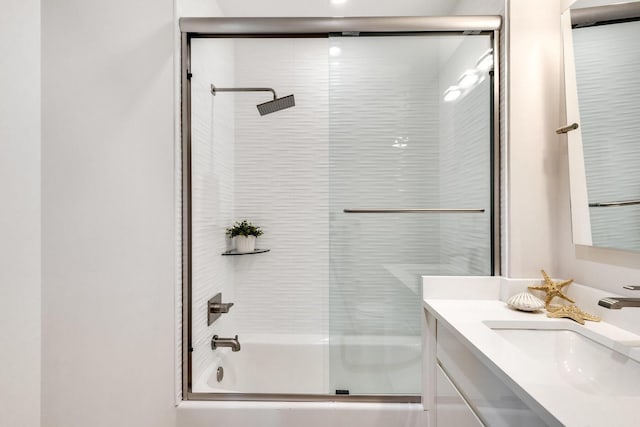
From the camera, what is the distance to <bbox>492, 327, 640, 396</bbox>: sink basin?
0.91 metres

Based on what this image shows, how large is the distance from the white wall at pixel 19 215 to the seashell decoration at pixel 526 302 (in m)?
1.46

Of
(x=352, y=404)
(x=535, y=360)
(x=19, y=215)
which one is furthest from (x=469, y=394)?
(x=19, y=215)

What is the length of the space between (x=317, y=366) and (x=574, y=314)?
5.23 feet

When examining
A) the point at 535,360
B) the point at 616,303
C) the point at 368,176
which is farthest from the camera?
the point at 368,176

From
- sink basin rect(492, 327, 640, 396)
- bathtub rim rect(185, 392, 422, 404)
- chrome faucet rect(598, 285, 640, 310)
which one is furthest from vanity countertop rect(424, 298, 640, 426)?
bathtub rim rect(185, 392, 422, 404)

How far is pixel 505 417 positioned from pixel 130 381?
1.49 m

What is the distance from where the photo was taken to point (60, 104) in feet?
5.17

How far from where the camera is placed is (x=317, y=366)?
7.80ft

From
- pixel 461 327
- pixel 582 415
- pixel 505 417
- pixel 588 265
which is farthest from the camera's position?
pixel 588 265

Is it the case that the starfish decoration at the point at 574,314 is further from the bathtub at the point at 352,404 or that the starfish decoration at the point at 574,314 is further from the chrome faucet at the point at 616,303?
the bathtub at the point at 352,404

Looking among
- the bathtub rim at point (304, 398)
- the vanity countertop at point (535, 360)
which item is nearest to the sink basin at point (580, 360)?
the vanity countertop at point (535, 360)

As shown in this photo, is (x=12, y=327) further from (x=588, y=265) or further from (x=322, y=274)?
(x=322, y=274)

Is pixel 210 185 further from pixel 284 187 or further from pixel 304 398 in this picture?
pixel 304 398

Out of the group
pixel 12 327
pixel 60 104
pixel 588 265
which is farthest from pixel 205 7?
pixel 588 265
